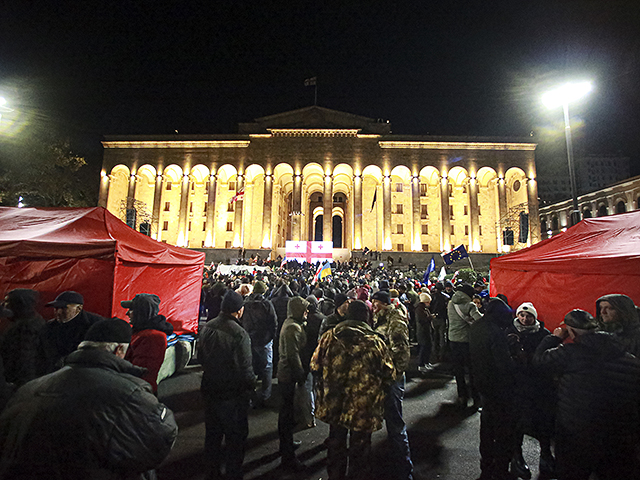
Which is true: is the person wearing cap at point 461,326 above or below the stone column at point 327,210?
below

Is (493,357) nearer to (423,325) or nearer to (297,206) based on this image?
(423,325)

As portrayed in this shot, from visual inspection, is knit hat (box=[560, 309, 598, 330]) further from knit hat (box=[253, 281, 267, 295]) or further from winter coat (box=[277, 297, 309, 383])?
knit hat (box=[253, 281, 267, 295])

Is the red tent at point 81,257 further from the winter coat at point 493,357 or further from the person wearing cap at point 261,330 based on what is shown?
the winter coat at point 493,357

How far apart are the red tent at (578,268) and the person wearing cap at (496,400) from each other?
2895 mm

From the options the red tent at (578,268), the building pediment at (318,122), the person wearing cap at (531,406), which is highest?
the building pediment at (318,122)

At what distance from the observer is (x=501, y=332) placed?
3.32 meters

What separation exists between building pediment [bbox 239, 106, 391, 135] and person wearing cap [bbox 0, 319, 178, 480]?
3567 cm

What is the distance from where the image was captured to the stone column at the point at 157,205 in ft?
114

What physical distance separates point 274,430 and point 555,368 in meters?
3.51

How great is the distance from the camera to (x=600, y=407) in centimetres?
243

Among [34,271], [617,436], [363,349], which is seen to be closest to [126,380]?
[363,349]

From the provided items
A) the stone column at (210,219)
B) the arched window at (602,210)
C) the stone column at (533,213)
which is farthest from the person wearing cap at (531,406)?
the arched window at (602,210)

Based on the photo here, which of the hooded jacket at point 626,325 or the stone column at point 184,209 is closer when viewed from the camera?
the hooded jacket at point 626,325

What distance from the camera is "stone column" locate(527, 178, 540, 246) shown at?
3328 centimetres
